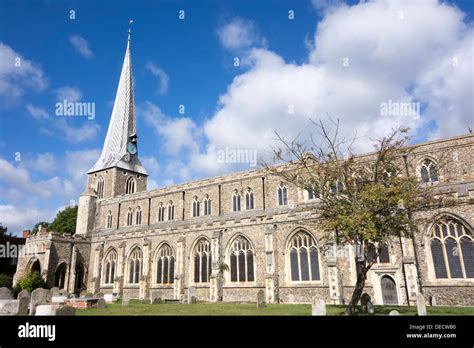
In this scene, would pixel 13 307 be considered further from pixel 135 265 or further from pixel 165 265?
pixel 135 265

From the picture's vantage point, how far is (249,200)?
27156 millimetres

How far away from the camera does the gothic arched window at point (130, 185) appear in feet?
132

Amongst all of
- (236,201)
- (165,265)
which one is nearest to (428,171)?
(236,201)

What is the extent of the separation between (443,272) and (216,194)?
1727 cm

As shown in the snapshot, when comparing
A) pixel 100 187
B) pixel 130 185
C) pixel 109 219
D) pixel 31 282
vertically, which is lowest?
pixel 31 282

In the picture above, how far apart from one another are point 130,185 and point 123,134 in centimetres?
703

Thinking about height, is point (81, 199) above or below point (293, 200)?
above

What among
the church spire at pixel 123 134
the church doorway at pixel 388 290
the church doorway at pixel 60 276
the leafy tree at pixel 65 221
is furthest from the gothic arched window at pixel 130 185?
the church doorway at pixel 388 290

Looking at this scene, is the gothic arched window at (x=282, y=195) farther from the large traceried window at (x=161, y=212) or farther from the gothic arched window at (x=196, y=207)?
the large traceried window at (x=161, y=212)

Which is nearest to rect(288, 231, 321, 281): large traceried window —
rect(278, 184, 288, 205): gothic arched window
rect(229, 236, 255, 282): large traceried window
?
rect(229, 236, 255, 282): large traceried window
